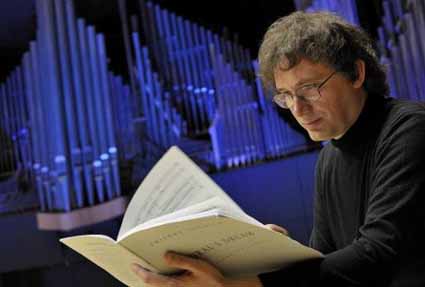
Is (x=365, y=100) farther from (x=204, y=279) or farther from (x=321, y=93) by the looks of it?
(x=204, y=279)

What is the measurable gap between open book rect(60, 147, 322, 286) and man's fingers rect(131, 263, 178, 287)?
11mm

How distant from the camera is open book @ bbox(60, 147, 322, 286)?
1.10 meters

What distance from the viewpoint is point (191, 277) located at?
119cm

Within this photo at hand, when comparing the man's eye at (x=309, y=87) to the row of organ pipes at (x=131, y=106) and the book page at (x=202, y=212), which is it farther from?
the row of organ pipes at (x=131, y=106)

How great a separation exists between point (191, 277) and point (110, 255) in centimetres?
17

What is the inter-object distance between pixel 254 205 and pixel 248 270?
2.54 m

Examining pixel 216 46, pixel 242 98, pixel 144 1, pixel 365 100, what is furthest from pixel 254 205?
pixel 365 100

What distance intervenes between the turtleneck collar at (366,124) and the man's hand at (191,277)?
0.34 meters

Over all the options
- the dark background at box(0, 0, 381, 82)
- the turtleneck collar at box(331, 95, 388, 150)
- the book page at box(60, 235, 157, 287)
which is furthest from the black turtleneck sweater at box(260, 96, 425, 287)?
the dark background at box(0, 0, 381, 82)

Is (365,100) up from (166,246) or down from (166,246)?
up

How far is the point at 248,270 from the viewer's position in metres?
1.22

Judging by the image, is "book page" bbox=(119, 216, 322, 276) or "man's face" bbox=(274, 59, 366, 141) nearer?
"book page" bbox=(119, 216, 322, 276)

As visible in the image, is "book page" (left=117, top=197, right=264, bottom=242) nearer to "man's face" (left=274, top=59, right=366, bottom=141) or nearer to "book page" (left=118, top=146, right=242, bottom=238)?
"book page" (left=118, top=146, right=242, bottom=238)

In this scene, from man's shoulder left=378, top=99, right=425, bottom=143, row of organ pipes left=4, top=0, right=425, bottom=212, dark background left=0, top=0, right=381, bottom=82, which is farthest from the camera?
dark background left=0, top=0, right=381, bottom=82
